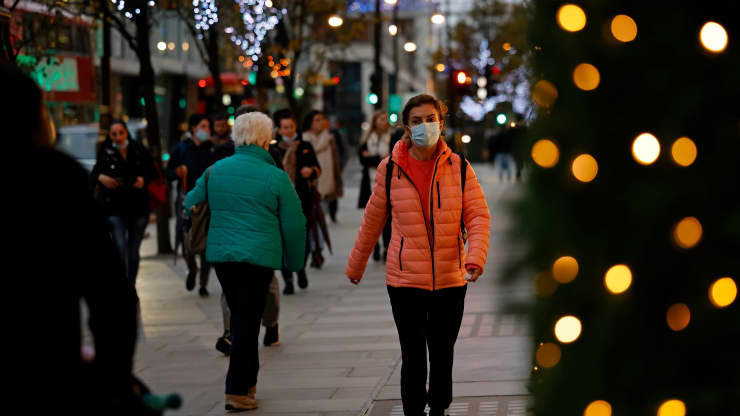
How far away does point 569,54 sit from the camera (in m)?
2.93

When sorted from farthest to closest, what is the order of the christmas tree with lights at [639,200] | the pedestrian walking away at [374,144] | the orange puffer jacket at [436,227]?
the pedestrian walking away at [374,144]
the orange puffer jacket at [436,227]
the christmas tree with lights at [639,200]

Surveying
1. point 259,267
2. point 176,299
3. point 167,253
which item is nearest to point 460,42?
point 167,253

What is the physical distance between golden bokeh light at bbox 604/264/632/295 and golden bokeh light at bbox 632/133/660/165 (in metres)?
0.26

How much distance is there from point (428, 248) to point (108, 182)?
20.0 feet

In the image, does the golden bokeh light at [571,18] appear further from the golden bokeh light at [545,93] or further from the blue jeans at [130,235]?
the blue jeans at [130,235]

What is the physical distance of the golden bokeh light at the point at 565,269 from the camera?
2955mm

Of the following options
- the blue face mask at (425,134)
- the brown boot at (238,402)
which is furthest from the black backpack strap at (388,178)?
the brown boot at (238,402)

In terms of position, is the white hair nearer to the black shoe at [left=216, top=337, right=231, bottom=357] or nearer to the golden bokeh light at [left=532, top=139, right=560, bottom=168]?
the black shoe at [left=216, top=337, right=231, bottom=357]

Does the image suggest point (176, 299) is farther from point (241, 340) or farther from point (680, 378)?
point (680, 378)

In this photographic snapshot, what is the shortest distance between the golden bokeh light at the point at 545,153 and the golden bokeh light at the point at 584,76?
15cm

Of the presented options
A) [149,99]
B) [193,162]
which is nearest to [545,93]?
[193,162]

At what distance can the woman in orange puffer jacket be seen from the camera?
614 cm

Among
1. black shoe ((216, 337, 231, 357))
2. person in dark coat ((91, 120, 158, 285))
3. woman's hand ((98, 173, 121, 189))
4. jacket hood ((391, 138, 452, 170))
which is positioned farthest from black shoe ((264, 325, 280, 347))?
jacket hood ((391, 138, 452, 170))

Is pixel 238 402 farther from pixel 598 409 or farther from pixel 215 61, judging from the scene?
pixel 215 61
